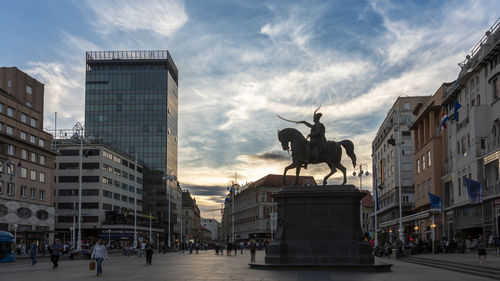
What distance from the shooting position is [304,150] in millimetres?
32625

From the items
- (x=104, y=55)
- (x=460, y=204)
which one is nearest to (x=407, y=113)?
(x=460, y=204)

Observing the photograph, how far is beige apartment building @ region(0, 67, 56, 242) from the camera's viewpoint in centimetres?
7669

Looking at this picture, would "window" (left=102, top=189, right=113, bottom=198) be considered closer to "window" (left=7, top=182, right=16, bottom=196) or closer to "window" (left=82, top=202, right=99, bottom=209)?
"window" (left=82, top=202, right=99, bottom=209)

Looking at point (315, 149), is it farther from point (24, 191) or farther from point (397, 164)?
point (397, 164)

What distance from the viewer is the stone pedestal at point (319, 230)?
96.7 ft

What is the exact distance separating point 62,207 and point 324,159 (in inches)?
3588

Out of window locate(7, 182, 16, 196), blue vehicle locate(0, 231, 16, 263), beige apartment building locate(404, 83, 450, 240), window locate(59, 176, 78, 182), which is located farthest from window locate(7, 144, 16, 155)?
beige apartment building locate(404, 83, 450, 240)

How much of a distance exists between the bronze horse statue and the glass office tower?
121890mm

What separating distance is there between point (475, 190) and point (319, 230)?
27.8m

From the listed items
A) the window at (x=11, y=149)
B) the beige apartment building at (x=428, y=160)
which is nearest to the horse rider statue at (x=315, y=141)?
the beige apartment building at (x=428, y=160)

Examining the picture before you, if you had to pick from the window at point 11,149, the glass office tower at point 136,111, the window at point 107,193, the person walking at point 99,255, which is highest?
the glass office tower at point 136,111

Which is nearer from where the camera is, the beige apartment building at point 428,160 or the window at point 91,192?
the beige apartment building at point 428,160

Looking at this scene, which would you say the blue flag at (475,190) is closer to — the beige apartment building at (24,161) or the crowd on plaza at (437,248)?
the crowd on plaza at (437,248)

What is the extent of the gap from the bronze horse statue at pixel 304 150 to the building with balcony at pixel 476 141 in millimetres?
22971
